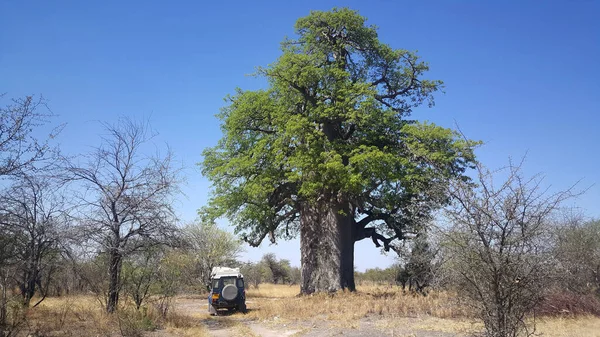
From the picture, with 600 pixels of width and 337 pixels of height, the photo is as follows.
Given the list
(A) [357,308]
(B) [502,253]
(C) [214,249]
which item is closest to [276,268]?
(C) [214,249]

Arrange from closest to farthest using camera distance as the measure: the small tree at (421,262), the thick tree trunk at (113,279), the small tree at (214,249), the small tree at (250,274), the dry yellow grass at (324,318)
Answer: the small tree at (421,262) < the dry yellow grass at (324,318) < the thick tree trunk at (113,279) < the small tree at (214,249) < the small tree at (250,274)

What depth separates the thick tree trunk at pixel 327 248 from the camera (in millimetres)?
19375

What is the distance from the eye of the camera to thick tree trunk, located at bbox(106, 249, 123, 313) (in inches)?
460

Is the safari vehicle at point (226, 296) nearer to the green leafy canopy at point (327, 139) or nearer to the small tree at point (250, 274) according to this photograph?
the green leafy canopy at point (327, 139)

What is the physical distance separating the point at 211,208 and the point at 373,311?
31.2 ft

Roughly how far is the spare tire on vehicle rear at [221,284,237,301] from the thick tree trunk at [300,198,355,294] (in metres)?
3.34

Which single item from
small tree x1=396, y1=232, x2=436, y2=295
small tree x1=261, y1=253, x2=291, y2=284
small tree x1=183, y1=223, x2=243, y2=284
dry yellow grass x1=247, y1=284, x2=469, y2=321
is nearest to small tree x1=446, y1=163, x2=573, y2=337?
small tree x1=396, y1=232, x2=436, y2=295

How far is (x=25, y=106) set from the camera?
22.7ft

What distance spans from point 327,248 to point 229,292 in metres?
4.83

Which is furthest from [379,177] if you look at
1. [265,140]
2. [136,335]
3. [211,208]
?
[136,335]

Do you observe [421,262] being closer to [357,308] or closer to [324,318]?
[357,308]

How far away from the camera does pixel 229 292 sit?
19.0m

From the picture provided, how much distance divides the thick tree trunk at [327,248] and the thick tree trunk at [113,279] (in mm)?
9740

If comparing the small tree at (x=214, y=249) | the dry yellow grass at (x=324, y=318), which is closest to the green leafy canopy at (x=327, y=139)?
the dry yellow grass at (x=324, y=318)
